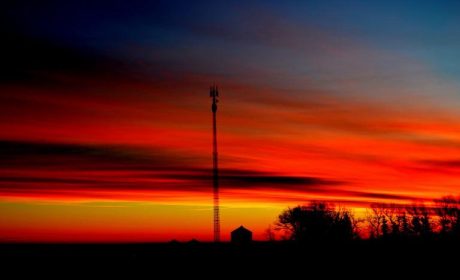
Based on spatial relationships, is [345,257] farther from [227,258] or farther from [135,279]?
[135,279]

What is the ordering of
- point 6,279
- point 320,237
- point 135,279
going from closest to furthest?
point 135,279
point 6,279
point 320,237

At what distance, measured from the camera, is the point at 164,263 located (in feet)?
219

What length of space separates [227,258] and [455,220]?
55752mm

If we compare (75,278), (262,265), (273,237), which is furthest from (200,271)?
(273,237)

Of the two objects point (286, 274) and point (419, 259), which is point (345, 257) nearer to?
point (419, 259)

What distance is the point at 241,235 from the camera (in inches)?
4333

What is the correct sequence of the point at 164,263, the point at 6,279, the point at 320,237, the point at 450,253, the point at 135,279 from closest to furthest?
the point at 135,279 < the point at 6,279 < the point at 450,253 < the point at 164,263 < the point at 320,237

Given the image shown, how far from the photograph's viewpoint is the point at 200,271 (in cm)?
5603

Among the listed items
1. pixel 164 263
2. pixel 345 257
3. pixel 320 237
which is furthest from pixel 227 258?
pixel 320 237

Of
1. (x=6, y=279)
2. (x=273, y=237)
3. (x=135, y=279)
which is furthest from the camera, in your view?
(x=273, y=237)

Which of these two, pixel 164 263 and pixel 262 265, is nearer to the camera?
pixel 262 265

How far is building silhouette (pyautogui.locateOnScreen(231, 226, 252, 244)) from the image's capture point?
358 ft

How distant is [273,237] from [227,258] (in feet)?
168

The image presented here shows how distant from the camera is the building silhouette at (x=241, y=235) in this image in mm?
109100
